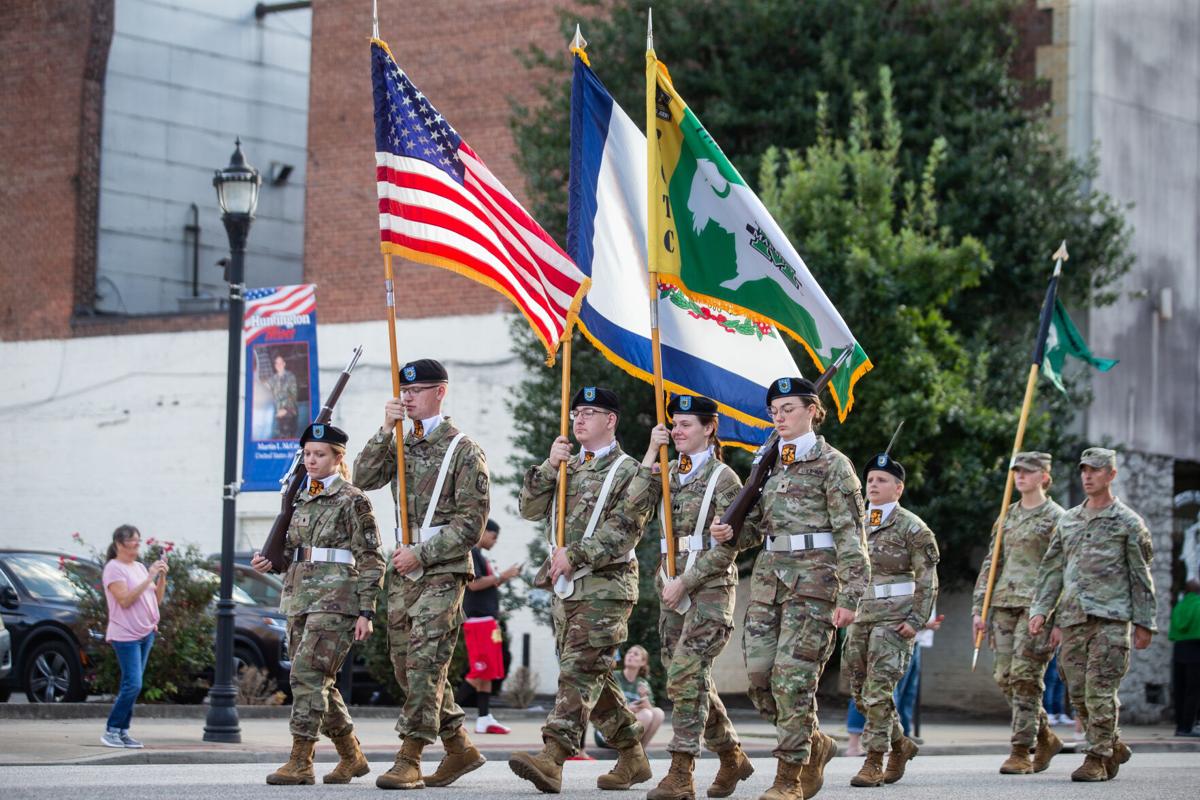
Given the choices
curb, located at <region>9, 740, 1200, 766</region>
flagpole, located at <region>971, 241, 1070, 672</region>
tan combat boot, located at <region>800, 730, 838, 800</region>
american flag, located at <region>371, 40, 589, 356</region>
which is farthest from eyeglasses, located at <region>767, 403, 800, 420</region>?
curb, located at <region>9, 740, 1200, 766</region>

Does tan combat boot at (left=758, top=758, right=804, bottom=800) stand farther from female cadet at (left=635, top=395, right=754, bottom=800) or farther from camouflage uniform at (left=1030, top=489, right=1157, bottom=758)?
camouflage uniform at (left=1030, top=489, right=1157, bottom=758)

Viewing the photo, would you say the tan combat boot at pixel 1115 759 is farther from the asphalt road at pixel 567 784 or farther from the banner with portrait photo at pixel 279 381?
the banner with portrait photo at pixel 279 381

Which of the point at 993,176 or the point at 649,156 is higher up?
the point at 993,176

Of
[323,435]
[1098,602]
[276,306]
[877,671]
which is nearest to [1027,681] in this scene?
[1098,602]

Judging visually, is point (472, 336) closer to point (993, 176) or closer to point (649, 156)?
point (993, 176)

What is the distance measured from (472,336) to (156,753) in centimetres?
Answer: 1693

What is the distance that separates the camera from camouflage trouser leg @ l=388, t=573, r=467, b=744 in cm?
1044

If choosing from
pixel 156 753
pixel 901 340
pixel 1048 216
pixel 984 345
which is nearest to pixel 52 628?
pixel 156 753

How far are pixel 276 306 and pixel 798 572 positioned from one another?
948 centimetres

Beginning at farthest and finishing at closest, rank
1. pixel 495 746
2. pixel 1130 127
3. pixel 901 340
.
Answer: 1. pixel 1130 127
2. pixel 901 340
3. pixel 495 746

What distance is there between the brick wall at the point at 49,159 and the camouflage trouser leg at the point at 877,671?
76.0 feet

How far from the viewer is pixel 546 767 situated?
1016cm

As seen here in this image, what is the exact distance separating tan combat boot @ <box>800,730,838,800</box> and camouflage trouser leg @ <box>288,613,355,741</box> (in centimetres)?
259

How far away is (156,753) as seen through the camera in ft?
45.1
